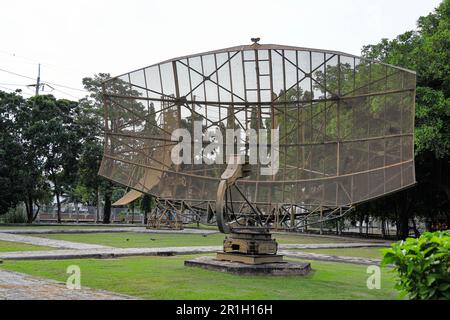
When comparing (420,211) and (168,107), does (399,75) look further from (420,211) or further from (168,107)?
(420,211)

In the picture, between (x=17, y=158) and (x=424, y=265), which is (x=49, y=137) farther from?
(x=424, y=265)

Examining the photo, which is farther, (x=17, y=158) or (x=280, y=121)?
(x=17, y=158)

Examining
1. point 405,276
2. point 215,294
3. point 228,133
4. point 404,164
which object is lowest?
point 215,294

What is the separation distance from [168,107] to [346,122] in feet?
19.9

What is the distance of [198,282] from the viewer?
1223cm

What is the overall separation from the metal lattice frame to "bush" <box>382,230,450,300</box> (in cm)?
967

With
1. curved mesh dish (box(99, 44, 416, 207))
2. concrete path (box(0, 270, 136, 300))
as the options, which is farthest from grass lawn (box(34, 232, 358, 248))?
concrete path (box(0, 270, 136, 300))

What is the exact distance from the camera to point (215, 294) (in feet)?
34.2

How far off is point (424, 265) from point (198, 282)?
6.64 meters

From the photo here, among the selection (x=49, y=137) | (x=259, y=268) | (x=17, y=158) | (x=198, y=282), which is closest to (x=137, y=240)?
(x=259, y=268)

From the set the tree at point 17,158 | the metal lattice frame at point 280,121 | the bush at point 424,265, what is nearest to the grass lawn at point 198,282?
the metal lattice frame at point 280,121
